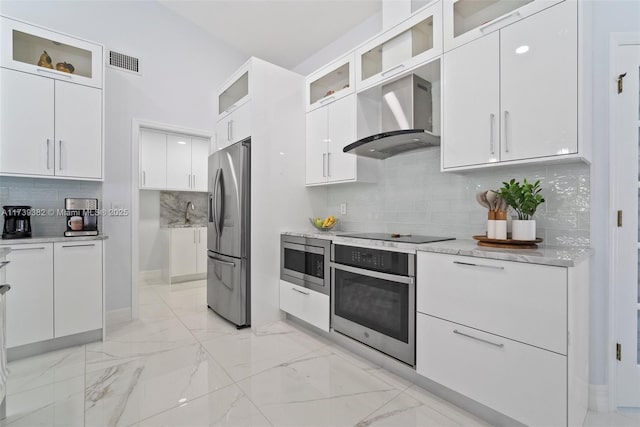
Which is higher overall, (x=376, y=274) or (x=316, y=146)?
(x=316, y=146)

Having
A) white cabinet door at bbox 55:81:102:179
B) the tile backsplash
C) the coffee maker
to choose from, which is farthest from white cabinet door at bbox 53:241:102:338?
the tile backsplash

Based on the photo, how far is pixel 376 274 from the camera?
2.04m

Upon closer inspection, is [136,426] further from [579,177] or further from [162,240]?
[162,240]

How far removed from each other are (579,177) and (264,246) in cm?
242

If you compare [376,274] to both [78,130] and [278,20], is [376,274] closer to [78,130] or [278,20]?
[78,130]

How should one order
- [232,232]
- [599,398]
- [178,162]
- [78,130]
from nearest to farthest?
[599,398], [78,130], [232,232], [178,162]

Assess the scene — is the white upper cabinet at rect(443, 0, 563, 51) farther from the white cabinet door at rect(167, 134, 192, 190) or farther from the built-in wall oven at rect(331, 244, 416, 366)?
the white cabinet door at rect(167, 134, 192, 190)

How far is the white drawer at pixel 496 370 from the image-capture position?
1.31 m

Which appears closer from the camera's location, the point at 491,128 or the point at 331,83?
the point at 491,128

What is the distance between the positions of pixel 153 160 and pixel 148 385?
12.2ft

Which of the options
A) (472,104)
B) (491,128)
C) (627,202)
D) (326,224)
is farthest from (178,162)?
(627,202)

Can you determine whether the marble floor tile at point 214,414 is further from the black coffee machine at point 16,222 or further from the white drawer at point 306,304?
the black coffee machine at point 16,222

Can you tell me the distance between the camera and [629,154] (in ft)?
5.46

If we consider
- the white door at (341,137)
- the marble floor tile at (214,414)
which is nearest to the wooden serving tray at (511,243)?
the white door at (341,137)
